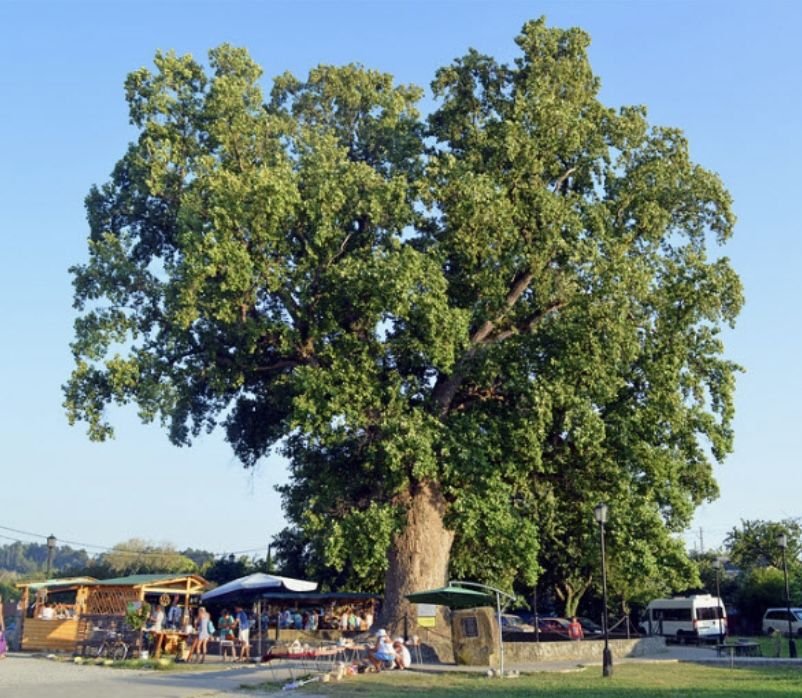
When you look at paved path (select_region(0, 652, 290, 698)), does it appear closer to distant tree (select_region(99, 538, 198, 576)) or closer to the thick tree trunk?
the thick tree trunk

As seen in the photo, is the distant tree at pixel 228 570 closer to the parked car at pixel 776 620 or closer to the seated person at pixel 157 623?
the parked car at pixel 776 620

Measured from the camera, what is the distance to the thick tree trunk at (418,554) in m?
30.7

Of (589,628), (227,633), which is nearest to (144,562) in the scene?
(589,628)

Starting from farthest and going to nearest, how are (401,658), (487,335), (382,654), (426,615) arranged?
(487,335)
(426,615)
(401,658)
(382,654)

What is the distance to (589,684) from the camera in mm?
22031

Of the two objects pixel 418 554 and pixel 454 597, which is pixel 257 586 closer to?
pixel 418 554

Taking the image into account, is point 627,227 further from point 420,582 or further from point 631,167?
point 420,582

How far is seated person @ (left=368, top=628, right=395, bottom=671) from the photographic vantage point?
84.4 ft

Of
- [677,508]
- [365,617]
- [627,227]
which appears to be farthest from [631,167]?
[365,617]

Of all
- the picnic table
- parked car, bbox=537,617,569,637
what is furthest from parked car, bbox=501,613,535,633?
the picnic table

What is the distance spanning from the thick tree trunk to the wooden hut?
324 inches

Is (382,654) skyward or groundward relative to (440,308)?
groundward

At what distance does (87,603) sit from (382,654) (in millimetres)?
14260

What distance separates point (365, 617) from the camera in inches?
1529
